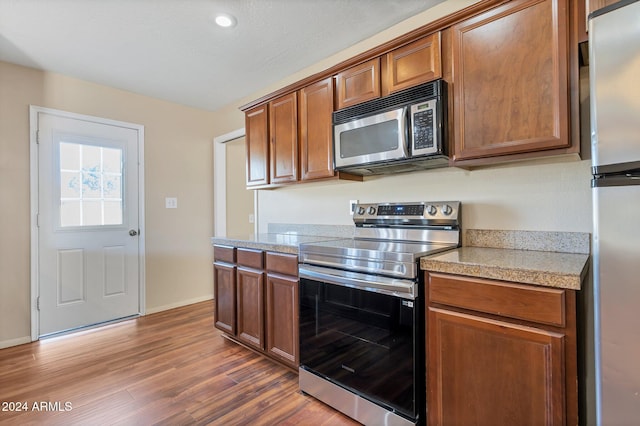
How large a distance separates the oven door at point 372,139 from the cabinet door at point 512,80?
295 mm

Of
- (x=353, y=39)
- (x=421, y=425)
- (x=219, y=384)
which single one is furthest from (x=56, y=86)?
(x=421, y=425)

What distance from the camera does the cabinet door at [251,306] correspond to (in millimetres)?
2240

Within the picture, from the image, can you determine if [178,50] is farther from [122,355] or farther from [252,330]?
[122,355]

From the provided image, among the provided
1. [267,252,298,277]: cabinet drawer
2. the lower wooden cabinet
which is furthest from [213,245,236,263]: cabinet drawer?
[267,252,298,277]: cabinet drawer

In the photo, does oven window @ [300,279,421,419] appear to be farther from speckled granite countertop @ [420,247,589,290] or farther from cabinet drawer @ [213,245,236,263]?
cabinet drawer @ [213,245,236,263]

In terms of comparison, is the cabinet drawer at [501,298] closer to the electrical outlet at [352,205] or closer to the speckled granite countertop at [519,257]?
the speckled granite countertop at [519,257]

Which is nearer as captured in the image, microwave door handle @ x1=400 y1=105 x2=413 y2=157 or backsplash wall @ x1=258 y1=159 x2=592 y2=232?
backsplash wall @ x1=258 y1=159 x2=592 y2=232

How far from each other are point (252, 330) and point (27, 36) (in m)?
2.75

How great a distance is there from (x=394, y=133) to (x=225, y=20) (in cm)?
141

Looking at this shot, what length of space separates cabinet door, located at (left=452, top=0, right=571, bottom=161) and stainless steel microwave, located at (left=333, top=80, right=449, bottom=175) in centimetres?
11

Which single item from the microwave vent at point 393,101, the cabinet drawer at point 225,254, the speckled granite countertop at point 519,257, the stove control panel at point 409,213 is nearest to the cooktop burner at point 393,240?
the stove control panel at point 409,213

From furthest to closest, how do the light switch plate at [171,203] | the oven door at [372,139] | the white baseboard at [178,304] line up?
the light switch plate at [171,203]
the white baseboard at [178,304]
the oven door at [372,139]

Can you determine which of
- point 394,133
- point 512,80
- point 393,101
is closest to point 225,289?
point 394,133

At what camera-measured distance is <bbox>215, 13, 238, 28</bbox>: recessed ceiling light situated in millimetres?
2027
